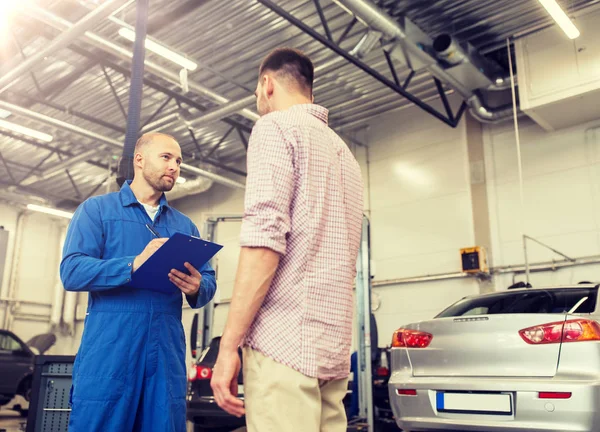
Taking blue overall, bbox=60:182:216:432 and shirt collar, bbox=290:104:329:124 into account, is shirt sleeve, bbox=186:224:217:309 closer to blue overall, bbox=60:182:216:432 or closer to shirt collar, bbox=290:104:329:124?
blue overall, bbox=60:182:216:432

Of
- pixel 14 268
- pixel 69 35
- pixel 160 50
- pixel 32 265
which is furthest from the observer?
pixel 32 265

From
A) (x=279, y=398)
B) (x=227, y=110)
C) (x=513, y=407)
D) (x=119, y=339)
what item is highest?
(x=227, y=110)

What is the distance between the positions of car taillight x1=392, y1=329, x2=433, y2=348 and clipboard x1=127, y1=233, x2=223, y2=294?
227 centimetres

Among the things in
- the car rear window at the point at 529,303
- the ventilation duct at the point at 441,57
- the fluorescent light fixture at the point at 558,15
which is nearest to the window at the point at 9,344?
the ventilation duct at the point at 441,57

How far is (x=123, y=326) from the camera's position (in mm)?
1921

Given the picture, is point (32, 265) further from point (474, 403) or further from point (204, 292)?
point (204, 292)

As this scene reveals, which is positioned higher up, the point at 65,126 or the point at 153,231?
the point at 65,126

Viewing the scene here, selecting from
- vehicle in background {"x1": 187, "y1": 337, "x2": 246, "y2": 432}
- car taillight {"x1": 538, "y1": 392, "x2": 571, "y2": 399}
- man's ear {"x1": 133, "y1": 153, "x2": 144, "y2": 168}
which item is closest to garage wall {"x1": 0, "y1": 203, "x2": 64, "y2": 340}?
vehicle in background {"x1": 187, "y1": 337, "x2": 246, "y2": 432}

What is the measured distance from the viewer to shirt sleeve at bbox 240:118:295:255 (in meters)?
1.30

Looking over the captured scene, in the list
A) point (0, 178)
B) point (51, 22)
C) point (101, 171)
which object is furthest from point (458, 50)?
point (0, 178)

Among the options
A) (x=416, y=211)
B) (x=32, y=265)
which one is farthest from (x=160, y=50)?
(x=32, y=265)

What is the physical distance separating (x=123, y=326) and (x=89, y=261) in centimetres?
25

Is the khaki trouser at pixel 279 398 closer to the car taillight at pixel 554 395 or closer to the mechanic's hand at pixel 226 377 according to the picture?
the mechanic's hand at pixel 226 377

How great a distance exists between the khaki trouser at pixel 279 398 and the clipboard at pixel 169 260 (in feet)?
2.02
